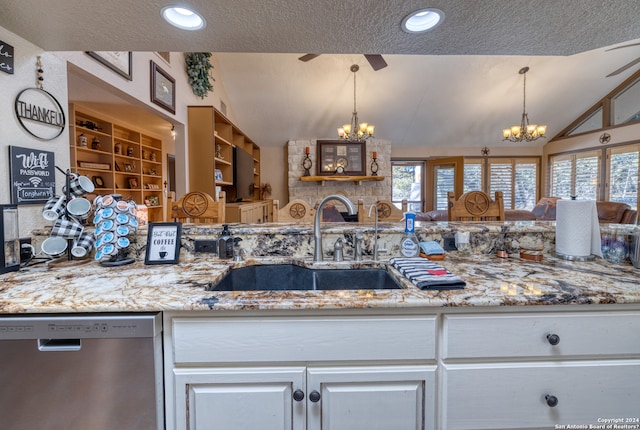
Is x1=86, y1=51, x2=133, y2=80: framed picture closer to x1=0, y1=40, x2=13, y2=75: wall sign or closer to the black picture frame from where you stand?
x1=0, y1=40, x2=13, y2=75: wall sign

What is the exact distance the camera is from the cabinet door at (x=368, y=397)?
0.90 m

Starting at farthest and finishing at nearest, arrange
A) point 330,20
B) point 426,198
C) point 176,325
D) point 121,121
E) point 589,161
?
point 426,198, point 589,161, point 121,121, point 330,20, point 176,325

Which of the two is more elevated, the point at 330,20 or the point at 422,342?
the point at 330,20

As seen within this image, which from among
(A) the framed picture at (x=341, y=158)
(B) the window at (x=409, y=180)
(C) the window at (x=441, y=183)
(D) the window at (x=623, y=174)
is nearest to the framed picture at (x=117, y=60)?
(A) the framed picture at (x=341, y=158)

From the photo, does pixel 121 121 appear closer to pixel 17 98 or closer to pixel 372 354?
pixel 17 98

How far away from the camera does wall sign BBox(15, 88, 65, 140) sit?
1397 mm

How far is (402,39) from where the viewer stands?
1.43 meters

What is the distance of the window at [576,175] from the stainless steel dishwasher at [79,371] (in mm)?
7239

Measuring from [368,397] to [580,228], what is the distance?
123cm

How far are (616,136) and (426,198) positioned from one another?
358cm

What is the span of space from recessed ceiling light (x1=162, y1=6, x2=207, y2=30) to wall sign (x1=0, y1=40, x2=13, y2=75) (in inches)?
30.2

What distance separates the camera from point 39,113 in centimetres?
147

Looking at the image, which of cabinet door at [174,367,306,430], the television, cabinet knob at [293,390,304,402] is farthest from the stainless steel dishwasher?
the television

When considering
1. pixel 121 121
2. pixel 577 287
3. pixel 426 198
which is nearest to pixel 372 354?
pixel 577 287
